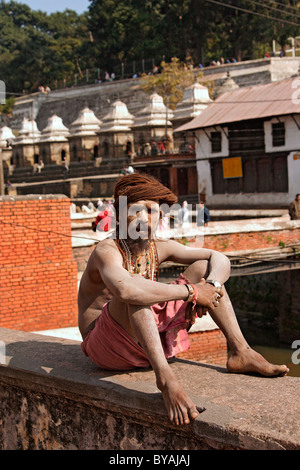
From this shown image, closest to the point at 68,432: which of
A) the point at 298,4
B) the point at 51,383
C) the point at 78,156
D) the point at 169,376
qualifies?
the point at 51,383

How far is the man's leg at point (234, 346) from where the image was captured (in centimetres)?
391

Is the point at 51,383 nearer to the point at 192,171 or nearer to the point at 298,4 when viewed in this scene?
the point at 192,171

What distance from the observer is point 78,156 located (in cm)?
4609

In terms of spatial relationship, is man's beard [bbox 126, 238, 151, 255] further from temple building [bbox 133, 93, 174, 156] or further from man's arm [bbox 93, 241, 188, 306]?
temple building [bbox 133, 93, 174, 156]

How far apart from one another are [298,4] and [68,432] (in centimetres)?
5734

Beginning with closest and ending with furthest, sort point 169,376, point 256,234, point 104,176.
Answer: point 169,376 → point 256,234 → point 104,176

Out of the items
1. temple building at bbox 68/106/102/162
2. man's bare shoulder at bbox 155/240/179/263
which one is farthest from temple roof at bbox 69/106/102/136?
man's bare shoulder at bbox 155/240/179/263

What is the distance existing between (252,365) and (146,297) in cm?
82

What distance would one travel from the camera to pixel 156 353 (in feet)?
11.8

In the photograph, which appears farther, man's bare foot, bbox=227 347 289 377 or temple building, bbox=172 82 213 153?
temple building, bbox=172 82 213 153

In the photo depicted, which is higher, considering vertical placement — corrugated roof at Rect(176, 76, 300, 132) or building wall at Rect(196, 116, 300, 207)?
corrugated roof at Rect(176, 76, 300, 132)

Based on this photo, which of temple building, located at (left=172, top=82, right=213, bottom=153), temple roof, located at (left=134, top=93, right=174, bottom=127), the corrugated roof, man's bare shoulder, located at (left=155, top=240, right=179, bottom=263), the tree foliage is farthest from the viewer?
the tree foliage

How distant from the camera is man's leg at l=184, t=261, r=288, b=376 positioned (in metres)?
3.91

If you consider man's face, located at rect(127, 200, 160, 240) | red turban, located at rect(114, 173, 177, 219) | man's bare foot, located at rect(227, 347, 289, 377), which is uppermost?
red turban, located at rect(114, 173, 177, 219)
